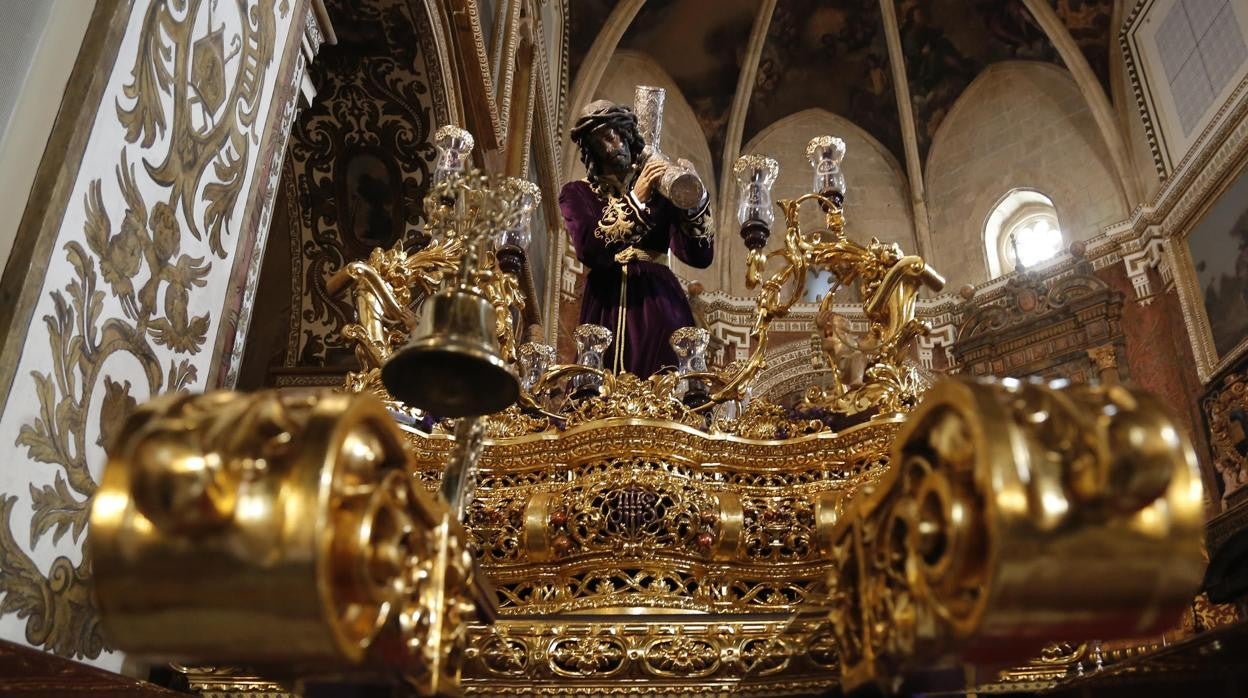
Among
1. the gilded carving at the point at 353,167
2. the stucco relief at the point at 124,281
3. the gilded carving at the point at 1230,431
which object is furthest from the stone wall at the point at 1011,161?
the stucco relief at the point at 124,281

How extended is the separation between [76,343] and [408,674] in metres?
0.98

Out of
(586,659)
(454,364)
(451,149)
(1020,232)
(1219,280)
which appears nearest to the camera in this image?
(454,364)

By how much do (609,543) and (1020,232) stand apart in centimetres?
1095

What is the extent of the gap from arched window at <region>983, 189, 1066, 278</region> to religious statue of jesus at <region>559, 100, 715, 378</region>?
9.17 metres

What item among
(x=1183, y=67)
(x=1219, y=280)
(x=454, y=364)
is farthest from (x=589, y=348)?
(x=1183, y=67)

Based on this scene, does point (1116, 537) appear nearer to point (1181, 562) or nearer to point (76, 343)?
point (1181, 562)

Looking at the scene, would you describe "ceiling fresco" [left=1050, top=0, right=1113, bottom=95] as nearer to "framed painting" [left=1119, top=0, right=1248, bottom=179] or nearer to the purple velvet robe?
"framed painting" [left=1119, top=0, right=1248, bottom=179]

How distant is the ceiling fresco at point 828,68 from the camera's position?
1262 centimetres

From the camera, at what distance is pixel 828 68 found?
12.9 m

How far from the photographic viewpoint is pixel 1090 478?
0.83 meters

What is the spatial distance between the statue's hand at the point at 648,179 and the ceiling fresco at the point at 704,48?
981 centimetres

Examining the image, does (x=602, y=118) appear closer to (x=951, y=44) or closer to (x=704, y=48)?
(x=704, y=48)

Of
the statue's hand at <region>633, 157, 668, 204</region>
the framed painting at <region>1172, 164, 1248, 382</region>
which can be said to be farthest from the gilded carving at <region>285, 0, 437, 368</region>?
the framed painting at <region>1172, 164, 1248, 382</region>

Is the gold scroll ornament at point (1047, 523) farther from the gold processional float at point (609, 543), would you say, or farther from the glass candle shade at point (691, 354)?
the glass candle shade at point (691, 354)
